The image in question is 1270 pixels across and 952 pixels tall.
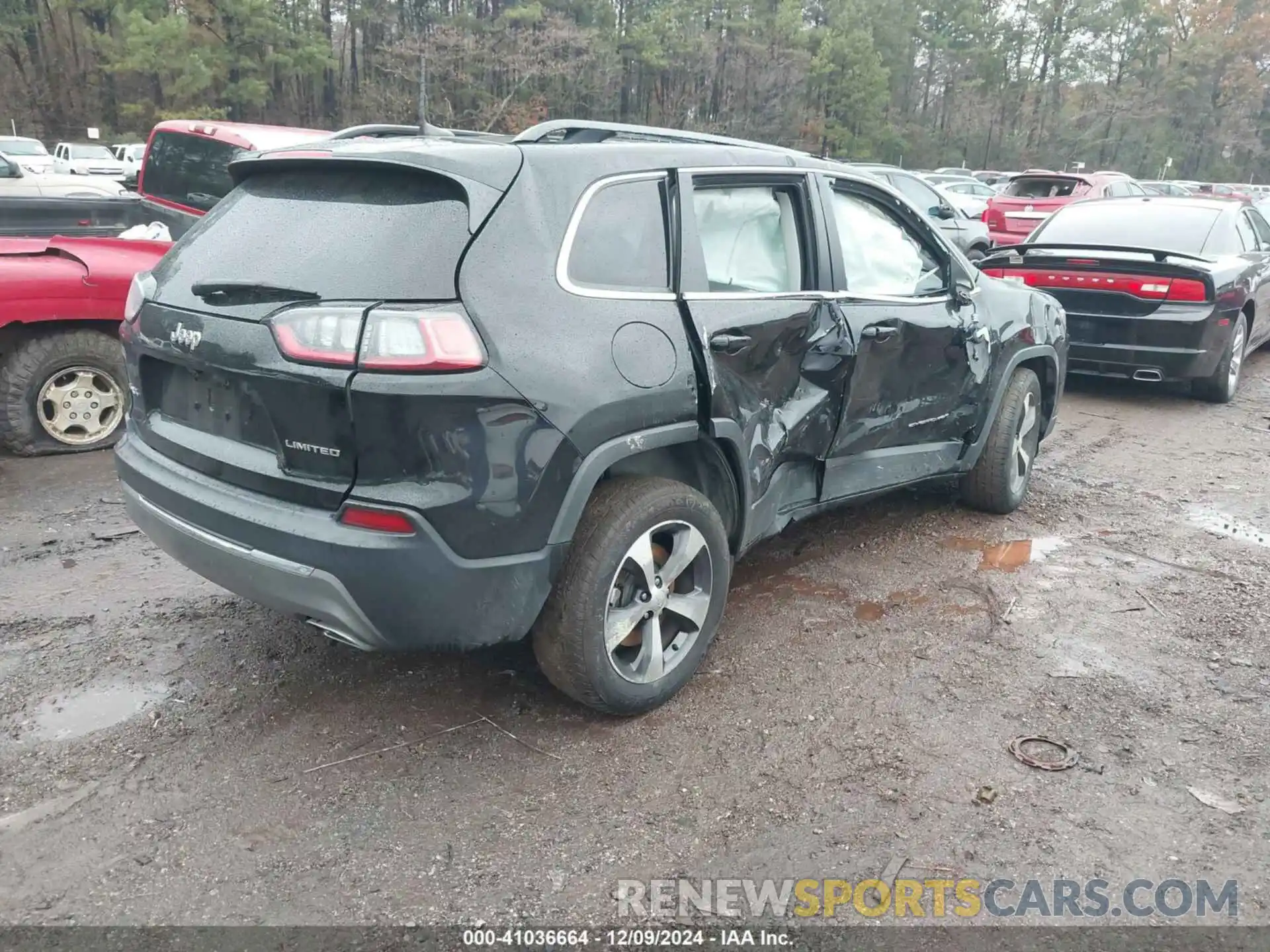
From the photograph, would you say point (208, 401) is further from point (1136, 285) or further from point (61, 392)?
point (1136, 285)

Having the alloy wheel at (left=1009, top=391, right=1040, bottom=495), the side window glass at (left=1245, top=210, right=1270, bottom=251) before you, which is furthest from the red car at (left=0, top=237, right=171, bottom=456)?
the side window glass at (left=1245, top=210, right=1270, bottom=251)

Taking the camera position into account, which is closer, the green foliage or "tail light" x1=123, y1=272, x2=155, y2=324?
"tail light" x1=123, y1=272, x2=155, y2=324

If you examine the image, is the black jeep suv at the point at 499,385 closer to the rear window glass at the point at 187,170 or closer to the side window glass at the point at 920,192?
the rear window glass at the point at 187,170

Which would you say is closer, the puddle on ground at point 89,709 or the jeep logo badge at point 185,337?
the jeep logo badge at point 185,337

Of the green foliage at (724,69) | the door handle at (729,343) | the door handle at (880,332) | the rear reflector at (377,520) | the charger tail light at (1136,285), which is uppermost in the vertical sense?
the green foliage at (724,69)

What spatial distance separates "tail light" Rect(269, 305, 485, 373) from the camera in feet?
8.50

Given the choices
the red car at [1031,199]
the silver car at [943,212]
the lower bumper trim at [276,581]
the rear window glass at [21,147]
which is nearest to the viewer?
the lower bumper trim at [276,581]

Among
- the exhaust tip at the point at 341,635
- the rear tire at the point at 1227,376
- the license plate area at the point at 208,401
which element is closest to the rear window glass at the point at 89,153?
the rear tire at the point at 1227,376

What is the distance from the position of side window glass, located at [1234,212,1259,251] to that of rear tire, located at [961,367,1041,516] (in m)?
4.60

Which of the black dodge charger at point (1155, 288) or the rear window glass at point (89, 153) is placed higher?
the rear window glass at point (89, 153)

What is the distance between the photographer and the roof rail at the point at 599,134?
333cm

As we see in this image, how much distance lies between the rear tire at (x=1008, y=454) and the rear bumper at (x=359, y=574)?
3.01m

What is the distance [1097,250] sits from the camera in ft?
25.5

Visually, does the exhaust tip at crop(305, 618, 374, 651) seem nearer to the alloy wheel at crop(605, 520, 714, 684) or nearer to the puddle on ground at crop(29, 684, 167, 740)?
the alloy wheel at crop(605, 520, 714, 684)
